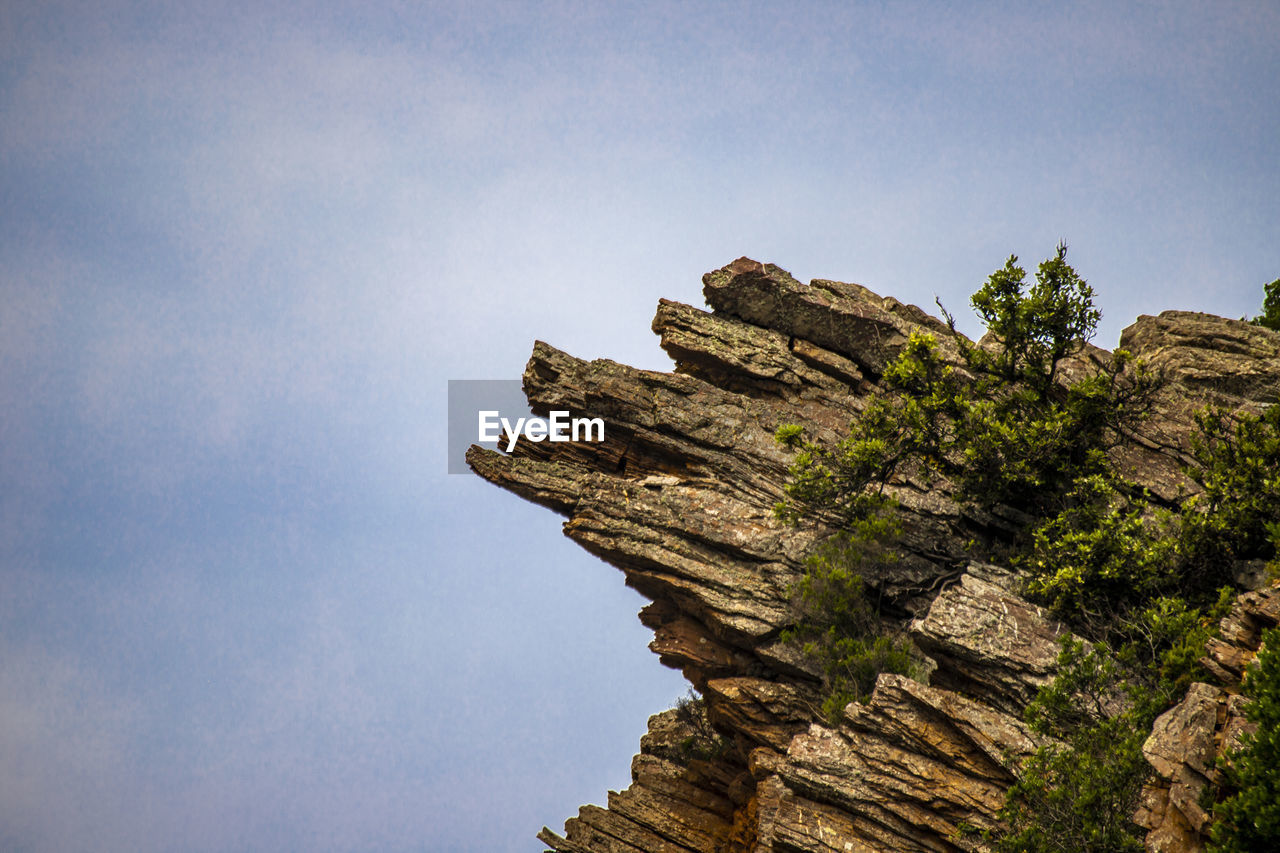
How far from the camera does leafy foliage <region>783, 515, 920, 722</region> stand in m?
27.9

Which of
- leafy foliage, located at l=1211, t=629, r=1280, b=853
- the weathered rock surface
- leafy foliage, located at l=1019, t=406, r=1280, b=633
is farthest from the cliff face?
leafy foliage, located at l=1019, t=406, r=1280, b=633

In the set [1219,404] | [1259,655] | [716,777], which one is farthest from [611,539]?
[1219,404]

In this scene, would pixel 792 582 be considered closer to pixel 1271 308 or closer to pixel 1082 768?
pixel 1082 768

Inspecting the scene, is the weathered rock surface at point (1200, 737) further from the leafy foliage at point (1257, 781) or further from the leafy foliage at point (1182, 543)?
the leafy foliage at point (1182, 543)

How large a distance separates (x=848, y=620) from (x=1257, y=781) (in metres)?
13.2

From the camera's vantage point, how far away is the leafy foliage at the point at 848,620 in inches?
1099

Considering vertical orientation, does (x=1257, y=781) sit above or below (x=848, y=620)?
below

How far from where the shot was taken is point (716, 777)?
1344 inches

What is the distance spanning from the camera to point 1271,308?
42.8 metres

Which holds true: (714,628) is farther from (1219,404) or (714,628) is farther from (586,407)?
(1219,404)

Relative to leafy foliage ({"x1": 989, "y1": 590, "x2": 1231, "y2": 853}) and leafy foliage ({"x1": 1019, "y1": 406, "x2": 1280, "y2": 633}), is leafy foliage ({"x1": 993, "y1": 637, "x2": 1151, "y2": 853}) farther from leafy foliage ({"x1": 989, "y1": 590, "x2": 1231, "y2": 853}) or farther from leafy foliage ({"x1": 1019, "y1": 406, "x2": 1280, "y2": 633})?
leafy foliage ({"x1": 1019, "y1": 406, "x2": 1280, "y2": 633})

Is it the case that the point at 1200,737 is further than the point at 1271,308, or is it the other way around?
the point at 1271,308

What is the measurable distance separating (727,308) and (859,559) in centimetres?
1328

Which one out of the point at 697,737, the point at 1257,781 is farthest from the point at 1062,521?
the point at 697,737
